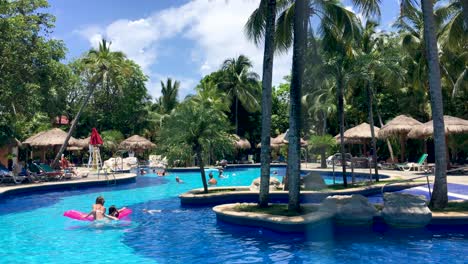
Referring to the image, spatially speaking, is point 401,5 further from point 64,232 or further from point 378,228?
point 64,232

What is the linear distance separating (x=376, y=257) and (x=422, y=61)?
2207cm

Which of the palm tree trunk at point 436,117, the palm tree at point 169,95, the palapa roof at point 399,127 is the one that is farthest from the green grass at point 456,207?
the palm tree at point 169,95

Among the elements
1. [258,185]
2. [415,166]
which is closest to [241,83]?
[415,166]

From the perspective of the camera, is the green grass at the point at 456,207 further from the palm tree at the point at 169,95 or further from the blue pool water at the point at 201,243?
the palm tree at the point at 169,95

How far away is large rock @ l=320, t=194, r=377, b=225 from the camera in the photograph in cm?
1077

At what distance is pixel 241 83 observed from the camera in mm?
46156

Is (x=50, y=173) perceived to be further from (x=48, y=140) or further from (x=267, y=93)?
(x=267, y=93)

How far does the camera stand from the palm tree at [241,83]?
45.7 m

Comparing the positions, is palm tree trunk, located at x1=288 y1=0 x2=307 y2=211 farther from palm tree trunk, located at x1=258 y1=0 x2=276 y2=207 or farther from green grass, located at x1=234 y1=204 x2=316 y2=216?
palm tree trunk, located at x1=258 y1=0 x2=276 y2=207

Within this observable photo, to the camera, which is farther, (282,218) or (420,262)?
(282,218)

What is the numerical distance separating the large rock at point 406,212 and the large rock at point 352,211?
41 centimetres

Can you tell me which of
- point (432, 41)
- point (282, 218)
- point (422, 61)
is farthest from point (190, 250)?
point (422, 61)

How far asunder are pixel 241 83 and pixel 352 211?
36227 millimetres

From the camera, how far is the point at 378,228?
10680 mm
